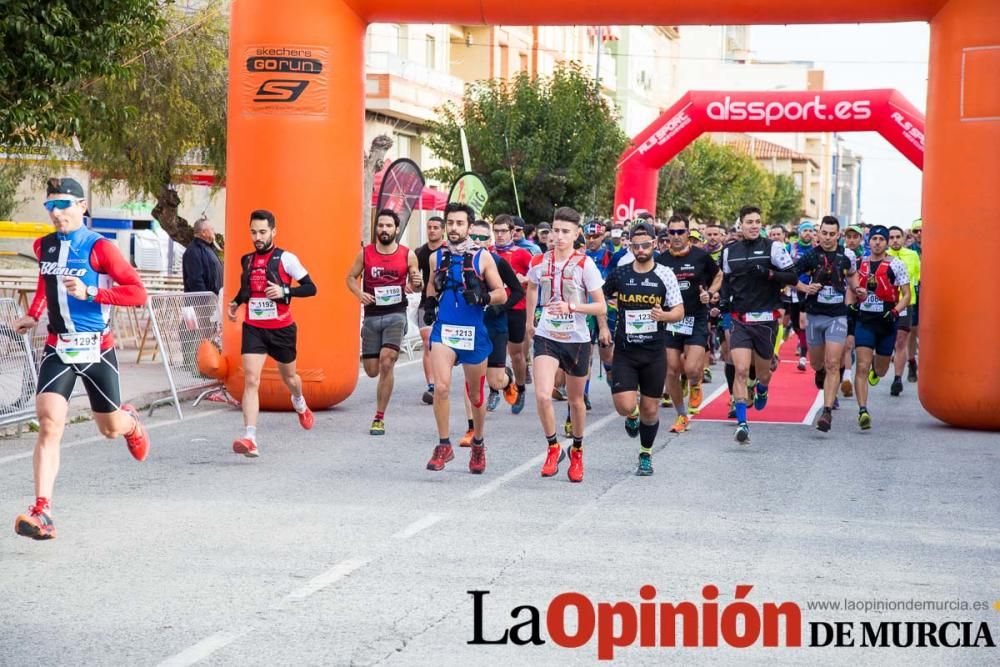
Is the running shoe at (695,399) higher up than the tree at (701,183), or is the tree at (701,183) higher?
the tree at (701,183)

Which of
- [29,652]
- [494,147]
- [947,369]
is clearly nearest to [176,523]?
[29,652]

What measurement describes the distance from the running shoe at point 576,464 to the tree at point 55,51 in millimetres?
5973

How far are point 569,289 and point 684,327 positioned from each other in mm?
3203

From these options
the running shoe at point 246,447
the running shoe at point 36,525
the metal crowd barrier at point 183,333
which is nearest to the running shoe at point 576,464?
the running shoe at point 246,447

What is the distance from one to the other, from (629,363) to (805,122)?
1481 centimetres

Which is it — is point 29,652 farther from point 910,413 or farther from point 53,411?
point 910,413

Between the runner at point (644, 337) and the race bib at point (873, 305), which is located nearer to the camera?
the runner at point (644, 337)

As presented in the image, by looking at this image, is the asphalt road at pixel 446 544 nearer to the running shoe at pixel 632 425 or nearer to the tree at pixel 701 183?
the running shoe at pixel 632 425

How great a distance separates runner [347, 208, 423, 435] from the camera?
12.9 m

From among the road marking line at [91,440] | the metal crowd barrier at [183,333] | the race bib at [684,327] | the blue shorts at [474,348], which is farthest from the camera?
the metal crowd barrier at [183,333]

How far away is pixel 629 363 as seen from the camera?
426 inches

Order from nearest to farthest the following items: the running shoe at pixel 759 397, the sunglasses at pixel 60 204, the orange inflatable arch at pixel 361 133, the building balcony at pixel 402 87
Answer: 1. the sunglasses at pixel 60 204
2. the orange inflatable arch at pixel 361 133
3. the running shoe at pixel 759 397
4. the building balcony at pixel 402 87

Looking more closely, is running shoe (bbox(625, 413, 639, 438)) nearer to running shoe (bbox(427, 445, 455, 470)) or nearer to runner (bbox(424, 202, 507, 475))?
runner (bbox(424, 202, 507, 475))

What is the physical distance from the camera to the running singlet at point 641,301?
10.8m
